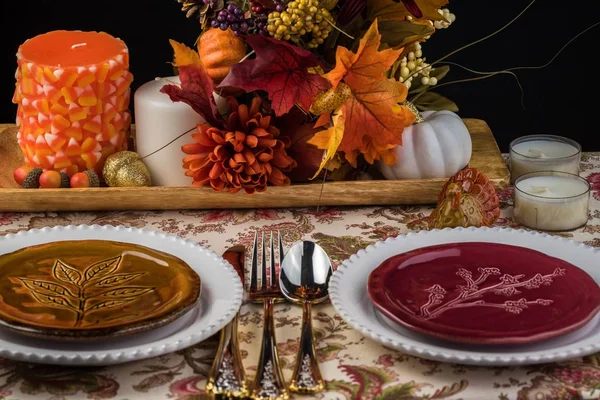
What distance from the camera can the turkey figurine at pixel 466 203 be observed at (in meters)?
1.13

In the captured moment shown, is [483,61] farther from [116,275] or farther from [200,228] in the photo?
[116,275]

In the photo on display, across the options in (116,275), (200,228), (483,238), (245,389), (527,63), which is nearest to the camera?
(245,389)

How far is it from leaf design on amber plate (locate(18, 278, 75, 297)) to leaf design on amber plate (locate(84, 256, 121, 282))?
0.10ft

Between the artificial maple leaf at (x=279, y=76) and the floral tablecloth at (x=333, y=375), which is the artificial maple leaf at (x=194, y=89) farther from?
the floral tablecloth at (x=333, y=375)

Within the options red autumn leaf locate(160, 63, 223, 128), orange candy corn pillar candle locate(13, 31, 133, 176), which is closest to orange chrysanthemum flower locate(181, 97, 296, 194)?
red autumn leaf locate(160, 63, 223, 128)

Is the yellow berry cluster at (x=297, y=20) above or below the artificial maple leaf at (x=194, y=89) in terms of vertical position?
above

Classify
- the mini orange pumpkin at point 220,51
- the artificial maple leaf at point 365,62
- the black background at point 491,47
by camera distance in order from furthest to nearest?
the black background at point 491,47 → the mini orange pumpkin at point 220,51 → the artificial maple leaf at point 365,62

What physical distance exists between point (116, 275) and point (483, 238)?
0.40m

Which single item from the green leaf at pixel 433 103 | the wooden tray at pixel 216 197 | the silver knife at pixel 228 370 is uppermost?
the green leaf at pixel 433 103

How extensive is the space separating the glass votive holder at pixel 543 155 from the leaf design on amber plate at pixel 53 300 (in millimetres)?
661

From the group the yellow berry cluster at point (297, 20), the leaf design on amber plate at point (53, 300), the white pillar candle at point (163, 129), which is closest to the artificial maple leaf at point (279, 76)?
the yellow berry cluster at point (297, 20)

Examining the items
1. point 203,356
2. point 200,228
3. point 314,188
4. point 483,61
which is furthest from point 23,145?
point 483,61

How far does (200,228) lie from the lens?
120 cm

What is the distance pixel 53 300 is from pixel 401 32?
585 mm
